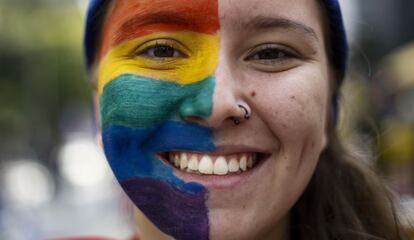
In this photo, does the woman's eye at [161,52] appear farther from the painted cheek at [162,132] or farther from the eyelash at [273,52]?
the eyelash at [273,52]

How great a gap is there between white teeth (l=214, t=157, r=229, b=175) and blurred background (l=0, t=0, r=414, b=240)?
81 centimetres

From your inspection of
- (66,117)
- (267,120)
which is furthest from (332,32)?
(66,117)

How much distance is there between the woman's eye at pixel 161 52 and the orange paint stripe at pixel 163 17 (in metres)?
0.05

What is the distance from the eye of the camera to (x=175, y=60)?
1.72 metres

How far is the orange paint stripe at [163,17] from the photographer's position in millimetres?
1688

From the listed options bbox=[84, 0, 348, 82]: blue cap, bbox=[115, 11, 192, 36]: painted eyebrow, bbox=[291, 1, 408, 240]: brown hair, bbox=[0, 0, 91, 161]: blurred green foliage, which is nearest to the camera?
bbox=[115, 11, 192, 36]: painted eyebrow

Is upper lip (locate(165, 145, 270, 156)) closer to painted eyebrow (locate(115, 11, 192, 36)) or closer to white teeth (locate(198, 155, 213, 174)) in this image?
white teeth (locate(198, 155, 213, 174))

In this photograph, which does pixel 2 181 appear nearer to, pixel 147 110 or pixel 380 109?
pixel 380 109

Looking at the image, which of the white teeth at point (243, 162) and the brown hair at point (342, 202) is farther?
the brown hair at point (342, 202)

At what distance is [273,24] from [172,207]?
1.93ft

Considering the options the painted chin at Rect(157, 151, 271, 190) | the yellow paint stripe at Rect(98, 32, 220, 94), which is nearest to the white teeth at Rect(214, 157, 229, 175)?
the painted chin at Rect(157, 151, 271, 190)

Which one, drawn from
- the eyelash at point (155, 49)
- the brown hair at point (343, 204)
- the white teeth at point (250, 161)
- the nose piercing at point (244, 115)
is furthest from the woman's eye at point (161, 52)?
the brown hair at point (343, 204)

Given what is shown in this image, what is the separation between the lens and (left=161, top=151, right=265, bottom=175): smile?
1.67 metres

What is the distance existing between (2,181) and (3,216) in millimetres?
5493
